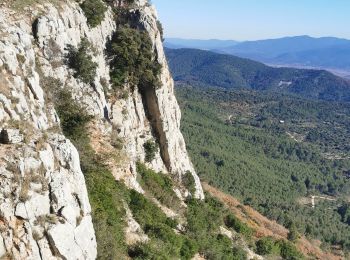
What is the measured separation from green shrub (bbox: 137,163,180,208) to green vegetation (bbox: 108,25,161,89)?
8.76 meters

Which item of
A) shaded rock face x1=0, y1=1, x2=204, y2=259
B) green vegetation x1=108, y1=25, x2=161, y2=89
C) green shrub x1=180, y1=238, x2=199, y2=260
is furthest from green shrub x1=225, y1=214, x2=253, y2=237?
green vegetation x1=108, y1=25, x2=161, y2=89

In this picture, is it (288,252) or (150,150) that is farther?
(288,252)

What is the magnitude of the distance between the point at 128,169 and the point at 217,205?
22869 millimetres

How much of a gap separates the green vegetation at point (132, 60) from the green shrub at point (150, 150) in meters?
5.99

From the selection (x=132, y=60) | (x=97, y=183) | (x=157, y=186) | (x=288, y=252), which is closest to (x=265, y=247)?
(x=288, y=252)

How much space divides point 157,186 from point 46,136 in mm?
21292

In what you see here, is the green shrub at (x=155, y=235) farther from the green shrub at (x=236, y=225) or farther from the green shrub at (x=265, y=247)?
the green shrub at (x=236, y=225)

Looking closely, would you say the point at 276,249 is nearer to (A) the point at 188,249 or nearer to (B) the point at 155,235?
(A) the point at 188,249

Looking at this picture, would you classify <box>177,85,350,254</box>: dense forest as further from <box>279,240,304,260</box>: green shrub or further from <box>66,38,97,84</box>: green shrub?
<box>66,38,97,84</box>: green shrub

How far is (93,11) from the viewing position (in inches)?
1690

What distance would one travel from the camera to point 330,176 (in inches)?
6924

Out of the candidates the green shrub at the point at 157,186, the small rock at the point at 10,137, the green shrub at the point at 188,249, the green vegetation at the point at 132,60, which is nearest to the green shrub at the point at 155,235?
the green shrub at the point at 188,249

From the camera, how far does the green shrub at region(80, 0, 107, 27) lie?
4247cm

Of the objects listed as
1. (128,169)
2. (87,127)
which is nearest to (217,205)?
(128,169)
